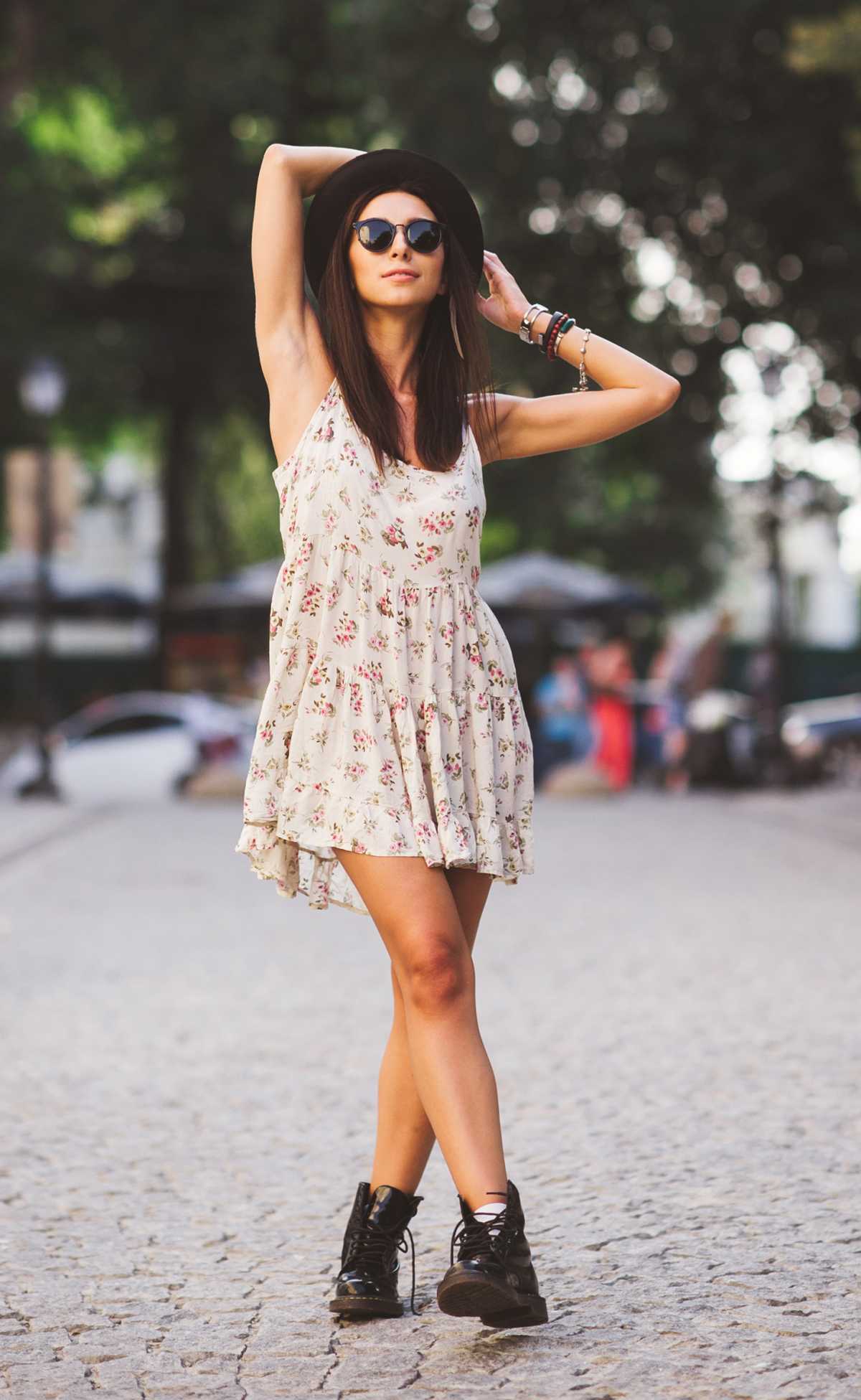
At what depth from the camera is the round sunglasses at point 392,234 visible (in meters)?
3.83

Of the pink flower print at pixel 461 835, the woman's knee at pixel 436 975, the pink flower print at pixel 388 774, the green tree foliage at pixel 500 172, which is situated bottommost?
the woman's knee at pixel 436 975

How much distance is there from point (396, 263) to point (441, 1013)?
1312 mm

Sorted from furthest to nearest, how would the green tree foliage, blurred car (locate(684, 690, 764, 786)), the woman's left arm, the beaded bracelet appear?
blurred car (locate(684, 690, 764, 786))
the green tree foliage
the beaded bracelet
the woman's left arm

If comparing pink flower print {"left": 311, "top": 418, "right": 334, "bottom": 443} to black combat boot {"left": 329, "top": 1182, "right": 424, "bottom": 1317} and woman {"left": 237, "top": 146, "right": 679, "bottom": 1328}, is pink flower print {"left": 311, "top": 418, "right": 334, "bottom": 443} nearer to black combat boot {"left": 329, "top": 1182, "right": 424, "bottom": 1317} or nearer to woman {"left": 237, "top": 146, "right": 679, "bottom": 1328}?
woman {"left": 237, "top": 146, "right": 679, "bottom": 1328}

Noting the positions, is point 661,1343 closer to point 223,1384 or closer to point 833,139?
point 223,1384

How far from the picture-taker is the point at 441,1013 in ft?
12.1

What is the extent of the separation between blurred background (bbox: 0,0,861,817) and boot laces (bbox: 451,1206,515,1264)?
38.3ft

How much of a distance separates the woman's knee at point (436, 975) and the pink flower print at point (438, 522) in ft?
2.31

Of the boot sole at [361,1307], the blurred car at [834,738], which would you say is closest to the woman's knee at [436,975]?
the boot sole at [361,1307]

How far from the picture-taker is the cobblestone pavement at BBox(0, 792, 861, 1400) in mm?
3559

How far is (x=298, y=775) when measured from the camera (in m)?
3.77

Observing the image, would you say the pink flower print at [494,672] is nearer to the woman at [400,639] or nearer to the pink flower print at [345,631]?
the woman at [400,639]

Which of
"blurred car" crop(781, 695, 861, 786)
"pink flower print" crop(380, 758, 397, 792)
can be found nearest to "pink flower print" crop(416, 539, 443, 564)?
"pink flower print" crop(380, 758, 397, 792)

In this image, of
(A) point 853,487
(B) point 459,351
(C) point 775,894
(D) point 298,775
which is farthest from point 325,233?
(A) point 853,487
